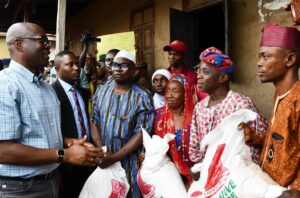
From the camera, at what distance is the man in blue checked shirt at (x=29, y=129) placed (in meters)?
2.16

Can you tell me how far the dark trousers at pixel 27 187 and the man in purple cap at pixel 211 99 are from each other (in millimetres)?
1227

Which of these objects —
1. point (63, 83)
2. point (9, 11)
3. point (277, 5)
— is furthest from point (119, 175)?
point (9, 11)

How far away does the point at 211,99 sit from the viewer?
305 cm

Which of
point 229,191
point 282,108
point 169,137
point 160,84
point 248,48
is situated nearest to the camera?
point 282,108

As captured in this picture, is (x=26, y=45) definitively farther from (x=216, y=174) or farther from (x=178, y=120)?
(x=178, y=120)

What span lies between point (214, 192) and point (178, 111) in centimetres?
127

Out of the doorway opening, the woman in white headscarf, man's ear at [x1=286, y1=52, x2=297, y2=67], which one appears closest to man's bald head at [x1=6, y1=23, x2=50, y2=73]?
man's ear at [x1=286, y1=52, x2=297, y2=67]

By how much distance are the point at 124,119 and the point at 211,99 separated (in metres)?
0.88

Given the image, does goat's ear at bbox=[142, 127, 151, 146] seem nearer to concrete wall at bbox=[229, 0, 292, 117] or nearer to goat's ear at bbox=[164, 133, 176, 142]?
goat's ear at bbox=[164, 133, 176, 142]

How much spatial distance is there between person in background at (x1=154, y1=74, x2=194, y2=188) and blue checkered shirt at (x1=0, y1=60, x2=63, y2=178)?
119cm

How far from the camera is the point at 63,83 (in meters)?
3.76

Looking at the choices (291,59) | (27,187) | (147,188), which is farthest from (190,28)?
(27,187)

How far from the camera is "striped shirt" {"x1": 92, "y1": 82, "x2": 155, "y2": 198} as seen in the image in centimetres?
346

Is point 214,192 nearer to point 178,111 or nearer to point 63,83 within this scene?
point 178,111
